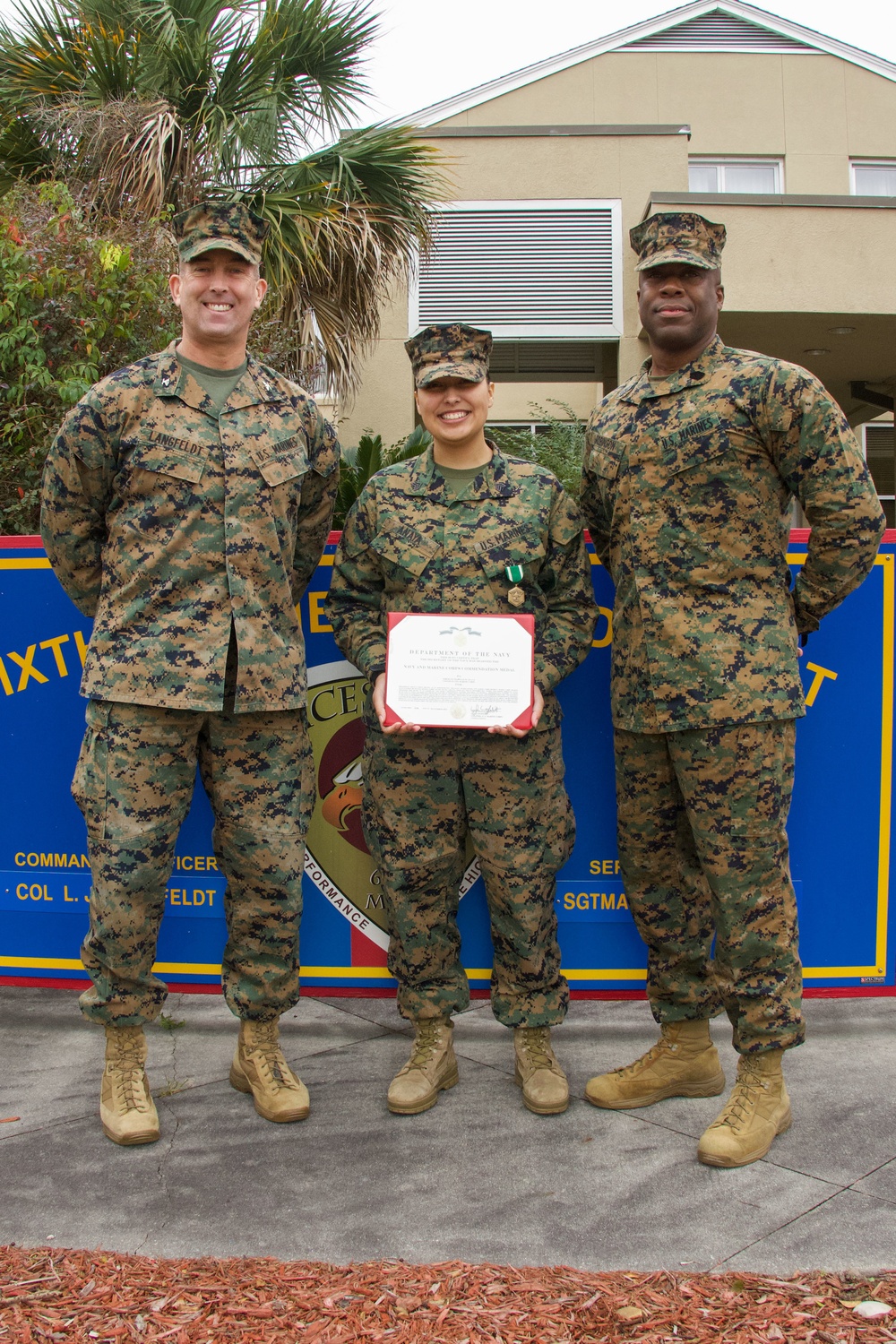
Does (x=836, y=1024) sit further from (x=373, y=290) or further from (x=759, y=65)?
(x=759, y=65)

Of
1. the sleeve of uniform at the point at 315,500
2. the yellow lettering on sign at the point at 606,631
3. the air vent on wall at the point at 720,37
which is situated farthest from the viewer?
the air vent on wall at the point at 720,37

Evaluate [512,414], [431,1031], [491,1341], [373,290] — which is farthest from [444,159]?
[491,1341]

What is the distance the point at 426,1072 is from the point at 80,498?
6.04 ft

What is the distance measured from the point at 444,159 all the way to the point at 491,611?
9.91 m

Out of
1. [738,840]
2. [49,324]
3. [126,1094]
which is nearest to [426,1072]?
[126,1094]

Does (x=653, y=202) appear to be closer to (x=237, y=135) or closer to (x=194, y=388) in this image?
(x=237, y=135)

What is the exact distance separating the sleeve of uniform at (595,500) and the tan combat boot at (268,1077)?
166 centimetres

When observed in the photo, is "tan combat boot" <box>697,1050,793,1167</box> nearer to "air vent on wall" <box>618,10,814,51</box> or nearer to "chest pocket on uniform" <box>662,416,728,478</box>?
"chest pocket on uniform" <box>662,416,728,478</box>

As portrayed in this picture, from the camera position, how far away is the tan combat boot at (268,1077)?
2879 millimetres

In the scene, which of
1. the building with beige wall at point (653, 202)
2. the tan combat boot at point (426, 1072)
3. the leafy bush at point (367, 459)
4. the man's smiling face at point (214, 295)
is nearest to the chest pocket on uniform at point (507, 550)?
the man's smiling face at point (214, 295)

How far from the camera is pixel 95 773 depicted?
2.75 m

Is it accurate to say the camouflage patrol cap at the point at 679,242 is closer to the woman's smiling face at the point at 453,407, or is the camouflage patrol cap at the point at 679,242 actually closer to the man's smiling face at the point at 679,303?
the man's smiling face at the point at 679,303

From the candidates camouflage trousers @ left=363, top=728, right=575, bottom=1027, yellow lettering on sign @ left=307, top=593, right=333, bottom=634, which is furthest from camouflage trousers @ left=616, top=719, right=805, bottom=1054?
yellow lettering on sign @ left=307, top=593, right=333, bottom=634

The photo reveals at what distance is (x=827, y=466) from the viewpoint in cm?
254
